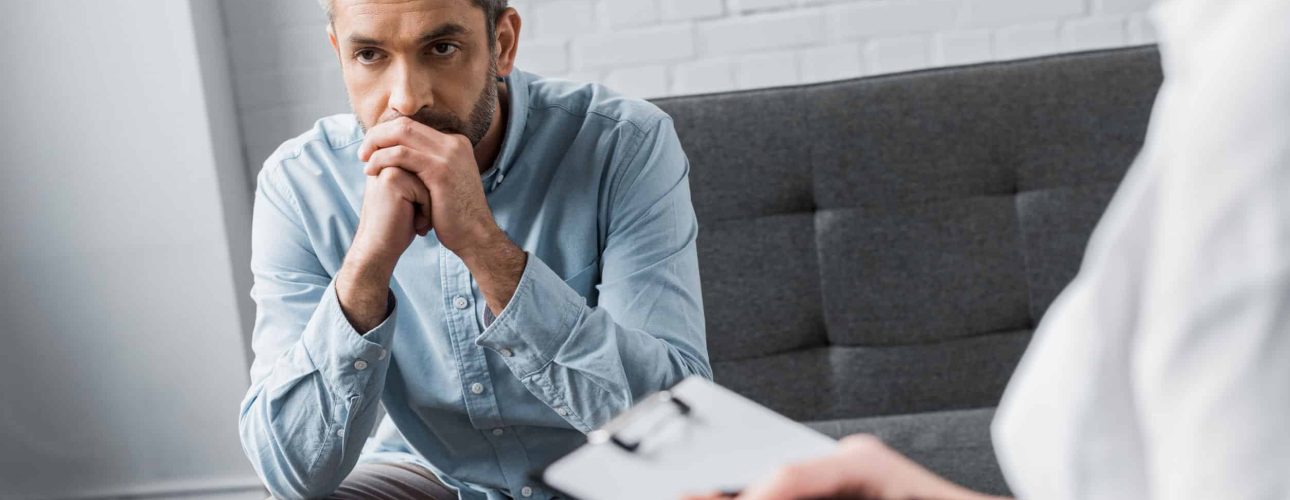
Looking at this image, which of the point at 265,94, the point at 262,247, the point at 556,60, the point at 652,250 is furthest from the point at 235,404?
the point at 652,250

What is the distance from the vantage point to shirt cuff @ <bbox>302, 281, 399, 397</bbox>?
4.36 feet

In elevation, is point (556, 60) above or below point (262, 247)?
above

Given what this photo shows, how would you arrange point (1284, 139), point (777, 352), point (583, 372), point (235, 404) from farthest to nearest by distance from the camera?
point (235, 404), point (777, 352), point (583, 372), point (1284, 139)

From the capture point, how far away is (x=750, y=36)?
7.63ft

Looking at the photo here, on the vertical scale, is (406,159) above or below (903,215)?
above

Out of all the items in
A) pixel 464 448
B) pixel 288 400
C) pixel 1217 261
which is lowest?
pixel 464 448

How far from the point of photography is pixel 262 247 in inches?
60.1

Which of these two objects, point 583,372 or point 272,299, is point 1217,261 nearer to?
point 583,372

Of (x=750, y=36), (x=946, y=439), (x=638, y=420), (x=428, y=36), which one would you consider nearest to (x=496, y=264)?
(x=428, y=36)

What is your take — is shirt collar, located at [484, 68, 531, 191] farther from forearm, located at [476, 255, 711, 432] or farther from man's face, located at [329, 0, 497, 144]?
forearm, located at [476, 255, 711, 432]

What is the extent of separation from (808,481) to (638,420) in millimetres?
143

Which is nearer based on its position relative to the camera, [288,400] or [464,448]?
[288,400]

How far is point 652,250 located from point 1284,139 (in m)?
1.06

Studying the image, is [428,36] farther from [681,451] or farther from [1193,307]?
[1193,307]
